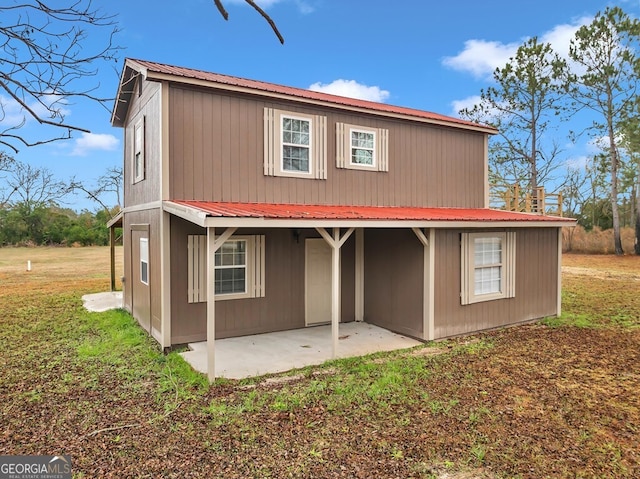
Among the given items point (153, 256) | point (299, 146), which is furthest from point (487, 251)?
point (153, 256)

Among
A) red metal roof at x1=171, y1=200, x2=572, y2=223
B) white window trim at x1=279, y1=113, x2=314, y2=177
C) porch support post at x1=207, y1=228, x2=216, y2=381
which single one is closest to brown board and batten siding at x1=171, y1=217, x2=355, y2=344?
red metal roof at x1=171, y1=200, x2=572, y2=223

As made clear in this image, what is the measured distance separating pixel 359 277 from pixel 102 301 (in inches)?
308

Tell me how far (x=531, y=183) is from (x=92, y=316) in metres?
25.0

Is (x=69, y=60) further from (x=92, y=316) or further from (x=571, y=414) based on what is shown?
(x=92, y=316)

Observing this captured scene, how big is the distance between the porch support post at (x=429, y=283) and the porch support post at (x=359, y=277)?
175 cm

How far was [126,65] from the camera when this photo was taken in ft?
27.8

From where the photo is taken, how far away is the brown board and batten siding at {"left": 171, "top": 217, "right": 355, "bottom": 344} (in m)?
7.36

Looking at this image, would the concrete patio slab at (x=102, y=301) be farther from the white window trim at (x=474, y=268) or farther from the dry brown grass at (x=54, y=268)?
the white window trim at (x=474, y=268)

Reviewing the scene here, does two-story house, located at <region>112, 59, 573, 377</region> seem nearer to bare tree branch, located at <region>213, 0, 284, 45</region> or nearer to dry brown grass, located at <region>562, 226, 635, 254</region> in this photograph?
bare tree branch, located at <region>213, 0, 284, 45</region>

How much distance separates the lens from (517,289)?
924cm

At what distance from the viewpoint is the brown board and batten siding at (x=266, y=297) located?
7363 mm

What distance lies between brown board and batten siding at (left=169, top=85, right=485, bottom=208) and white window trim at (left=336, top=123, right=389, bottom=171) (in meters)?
0.11

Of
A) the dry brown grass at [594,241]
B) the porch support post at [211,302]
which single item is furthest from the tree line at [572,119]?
the porch support post at [211,302]

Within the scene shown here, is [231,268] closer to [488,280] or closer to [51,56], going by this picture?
[51,56]
